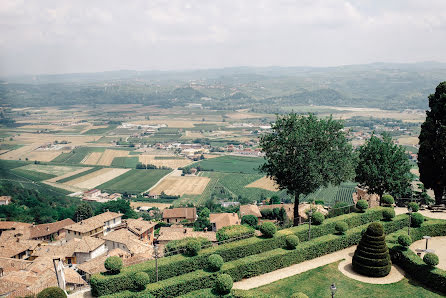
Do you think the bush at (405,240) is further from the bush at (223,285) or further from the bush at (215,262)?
the bush at (223,285)

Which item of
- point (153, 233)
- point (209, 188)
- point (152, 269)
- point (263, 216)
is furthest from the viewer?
point (209, 188)

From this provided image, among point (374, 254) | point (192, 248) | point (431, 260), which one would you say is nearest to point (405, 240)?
point (431, 260)

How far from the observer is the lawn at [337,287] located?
75.5ft

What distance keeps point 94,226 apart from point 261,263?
1360 inches

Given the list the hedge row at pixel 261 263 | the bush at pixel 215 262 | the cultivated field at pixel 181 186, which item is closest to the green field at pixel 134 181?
the cultivated field at pixel 181 186

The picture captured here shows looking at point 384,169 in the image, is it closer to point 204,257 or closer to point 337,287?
point 337,287

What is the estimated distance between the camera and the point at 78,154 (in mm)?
173750

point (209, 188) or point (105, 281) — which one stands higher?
point (105, 281)

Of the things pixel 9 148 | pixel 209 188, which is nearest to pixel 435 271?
pixel 209 188

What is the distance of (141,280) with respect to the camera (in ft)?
71.8

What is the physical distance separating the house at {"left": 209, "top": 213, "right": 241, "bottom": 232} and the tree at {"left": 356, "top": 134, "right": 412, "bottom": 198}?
78.2 ft

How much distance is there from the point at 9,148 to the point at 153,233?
524ft

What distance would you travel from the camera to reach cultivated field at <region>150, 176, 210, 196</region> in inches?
4574

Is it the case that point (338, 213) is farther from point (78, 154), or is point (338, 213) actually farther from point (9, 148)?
point (9, 148)
